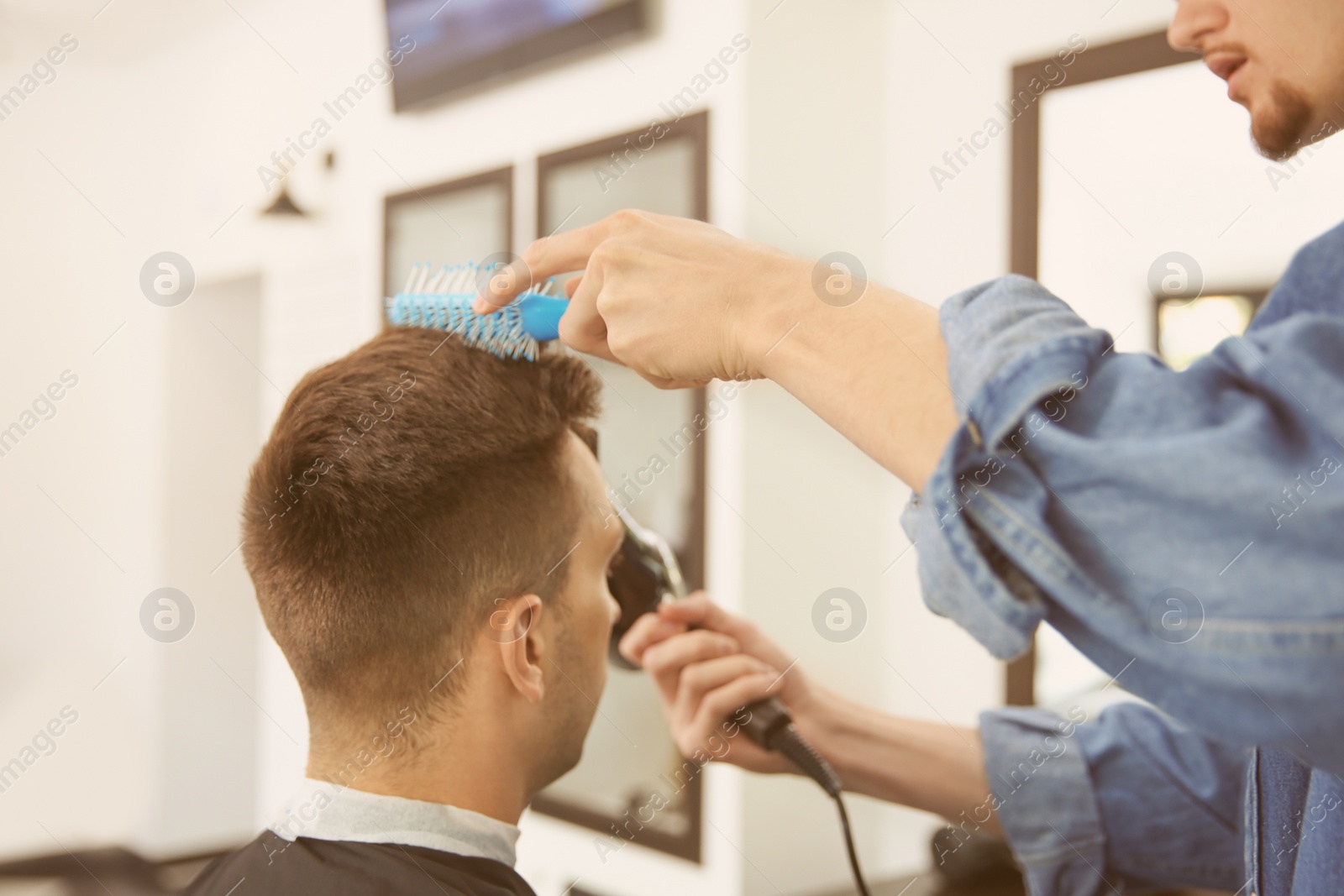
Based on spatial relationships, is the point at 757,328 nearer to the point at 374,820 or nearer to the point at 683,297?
the point at 683,297

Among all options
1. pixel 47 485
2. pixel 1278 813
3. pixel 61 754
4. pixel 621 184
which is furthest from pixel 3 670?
pixel 1278 813

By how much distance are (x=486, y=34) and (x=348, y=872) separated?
2672 millimetres

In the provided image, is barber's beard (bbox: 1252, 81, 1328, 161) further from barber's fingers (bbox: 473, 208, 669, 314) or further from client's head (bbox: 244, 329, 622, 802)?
client's head (bbox: 244, 329, 622, 802)

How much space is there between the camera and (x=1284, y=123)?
87 cm

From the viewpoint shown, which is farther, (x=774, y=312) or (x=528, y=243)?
(x=528, y=243)

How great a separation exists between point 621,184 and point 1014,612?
2.24m

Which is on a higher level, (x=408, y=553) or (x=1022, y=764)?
(x=408, y=553)

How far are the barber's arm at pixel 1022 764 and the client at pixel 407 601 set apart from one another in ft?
0.75

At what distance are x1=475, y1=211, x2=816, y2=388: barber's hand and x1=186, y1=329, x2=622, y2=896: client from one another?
37cm

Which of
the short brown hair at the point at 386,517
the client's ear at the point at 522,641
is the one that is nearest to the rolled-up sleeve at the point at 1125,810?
the client's ear at the point at 522,641

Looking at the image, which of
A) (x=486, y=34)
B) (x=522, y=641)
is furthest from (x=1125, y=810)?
(x=486, y=34)

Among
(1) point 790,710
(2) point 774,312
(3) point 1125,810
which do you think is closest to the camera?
(2) point 774,312

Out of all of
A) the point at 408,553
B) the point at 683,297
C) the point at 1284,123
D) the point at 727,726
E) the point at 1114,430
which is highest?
the point at 1284,123

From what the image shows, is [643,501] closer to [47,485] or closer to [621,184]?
[621,184]
